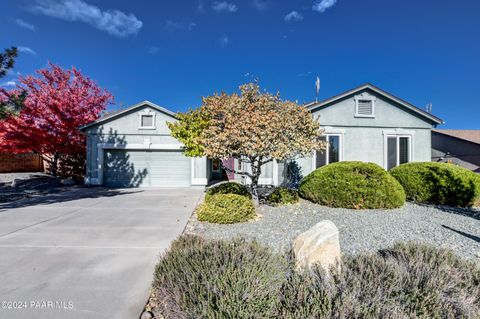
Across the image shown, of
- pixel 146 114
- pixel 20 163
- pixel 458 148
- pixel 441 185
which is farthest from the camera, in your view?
pixel 20 163

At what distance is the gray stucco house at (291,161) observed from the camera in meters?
12.1

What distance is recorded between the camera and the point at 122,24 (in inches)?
429

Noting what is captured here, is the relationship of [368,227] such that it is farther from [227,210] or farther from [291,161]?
[291,161]

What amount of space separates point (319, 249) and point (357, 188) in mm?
5616

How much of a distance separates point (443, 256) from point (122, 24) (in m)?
13.8

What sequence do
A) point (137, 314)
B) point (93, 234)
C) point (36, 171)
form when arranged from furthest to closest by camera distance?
point (36, 171) < point (93, 234) < point (137, 314)

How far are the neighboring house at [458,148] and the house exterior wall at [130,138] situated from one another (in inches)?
695

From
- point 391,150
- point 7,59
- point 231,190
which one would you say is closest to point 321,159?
point 391,150

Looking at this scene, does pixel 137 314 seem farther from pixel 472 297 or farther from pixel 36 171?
pixel 36 171

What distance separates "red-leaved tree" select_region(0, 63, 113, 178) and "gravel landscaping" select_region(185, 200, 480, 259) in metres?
11.9

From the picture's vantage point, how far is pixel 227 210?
6.15 metres

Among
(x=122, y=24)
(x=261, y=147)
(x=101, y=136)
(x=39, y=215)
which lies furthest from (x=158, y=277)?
(x=101, y=136)

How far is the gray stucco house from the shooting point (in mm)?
12062

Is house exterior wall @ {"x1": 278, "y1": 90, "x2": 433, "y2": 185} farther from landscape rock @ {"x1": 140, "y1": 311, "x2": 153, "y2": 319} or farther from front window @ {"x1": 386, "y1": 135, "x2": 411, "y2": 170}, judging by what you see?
landscape rock @ {"x1": 140, "y1": 311, "x2": 153, "y2": 319}
